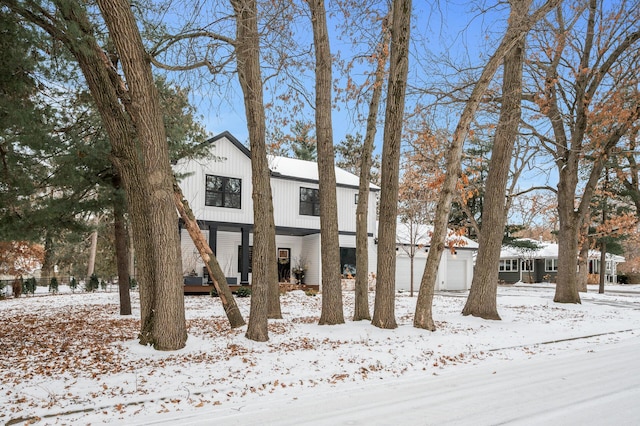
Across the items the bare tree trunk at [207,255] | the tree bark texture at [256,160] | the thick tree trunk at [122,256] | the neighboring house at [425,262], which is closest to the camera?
the tree bark texture at [256,160]

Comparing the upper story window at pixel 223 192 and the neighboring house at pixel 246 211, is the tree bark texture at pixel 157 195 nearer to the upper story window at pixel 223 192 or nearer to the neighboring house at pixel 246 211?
the neighboring house at pixel 246 211

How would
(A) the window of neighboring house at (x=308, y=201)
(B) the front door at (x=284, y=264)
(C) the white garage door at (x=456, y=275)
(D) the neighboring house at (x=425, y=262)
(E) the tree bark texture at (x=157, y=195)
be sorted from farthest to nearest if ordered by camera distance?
(C) the white garage door at (x=456, y=275) < (D) the neighboring house at (x=425, y=262) < (B) the front door at (x=284, y=264) < (A) the window of neighboring house at (x=308, y=201) < (E) the tree bark texture at (x=157, y=195)

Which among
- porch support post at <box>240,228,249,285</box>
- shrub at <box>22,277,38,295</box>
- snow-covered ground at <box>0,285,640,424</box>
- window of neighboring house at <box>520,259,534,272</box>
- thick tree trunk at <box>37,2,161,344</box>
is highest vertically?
thick tree trunk at <box>37,2,161,344</box>

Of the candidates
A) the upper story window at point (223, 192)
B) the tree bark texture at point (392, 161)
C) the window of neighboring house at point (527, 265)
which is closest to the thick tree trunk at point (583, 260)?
the window of neighboring house at point (527, 265)

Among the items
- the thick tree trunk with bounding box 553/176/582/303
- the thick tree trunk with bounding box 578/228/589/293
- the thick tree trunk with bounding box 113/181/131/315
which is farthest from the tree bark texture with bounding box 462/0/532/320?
the thick tree trunk with bounding box 578/228/589/293

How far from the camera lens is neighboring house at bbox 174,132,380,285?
20234 mm

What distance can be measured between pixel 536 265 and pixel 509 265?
242 cm

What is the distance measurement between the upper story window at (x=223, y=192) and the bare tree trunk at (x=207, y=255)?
11644mm

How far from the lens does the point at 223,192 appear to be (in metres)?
20.8

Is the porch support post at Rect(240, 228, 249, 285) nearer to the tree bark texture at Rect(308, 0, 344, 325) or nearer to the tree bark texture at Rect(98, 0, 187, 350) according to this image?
the tree bark texture at Rect(308, 0, 344, 325)

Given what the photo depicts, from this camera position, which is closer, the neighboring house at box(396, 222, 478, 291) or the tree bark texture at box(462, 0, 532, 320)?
the tree bark texture at box(462, 0, 532, 320)

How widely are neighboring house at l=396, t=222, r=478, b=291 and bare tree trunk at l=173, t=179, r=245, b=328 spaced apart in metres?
17.2

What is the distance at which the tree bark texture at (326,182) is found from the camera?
31.0 feet

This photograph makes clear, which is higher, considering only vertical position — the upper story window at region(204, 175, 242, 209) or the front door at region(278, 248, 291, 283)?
the upper story window at region(204, 175, 242, 209)
